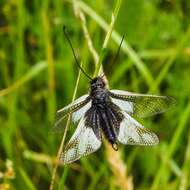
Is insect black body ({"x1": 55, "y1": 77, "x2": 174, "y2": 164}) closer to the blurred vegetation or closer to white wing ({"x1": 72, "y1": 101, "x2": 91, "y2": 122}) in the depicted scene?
white wing ({"x1": 72, "y1": 101, "x2": 91, "y2": 122})

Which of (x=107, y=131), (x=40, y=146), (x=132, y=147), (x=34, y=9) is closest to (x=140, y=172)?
(x=132, y=147)

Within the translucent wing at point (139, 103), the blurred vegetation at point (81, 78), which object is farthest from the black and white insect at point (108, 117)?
the blurred vegetation at point (81, 78)

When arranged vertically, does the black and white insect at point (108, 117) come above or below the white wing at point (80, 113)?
below

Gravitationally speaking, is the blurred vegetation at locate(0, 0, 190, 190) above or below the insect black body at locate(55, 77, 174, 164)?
above

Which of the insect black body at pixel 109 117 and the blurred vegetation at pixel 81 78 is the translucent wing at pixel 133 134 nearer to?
the insect black body at pixel 109 117

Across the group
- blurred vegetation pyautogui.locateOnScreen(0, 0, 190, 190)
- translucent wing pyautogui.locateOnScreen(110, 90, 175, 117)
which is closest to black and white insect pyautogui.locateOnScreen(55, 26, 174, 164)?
translucent wing pyautogui.locateOnScreen(110, 90, 175, 117)

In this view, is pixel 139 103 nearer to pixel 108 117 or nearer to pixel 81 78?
pixel 108 117

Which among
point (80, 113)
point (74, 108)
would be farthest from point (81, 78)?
point (74, 108)
